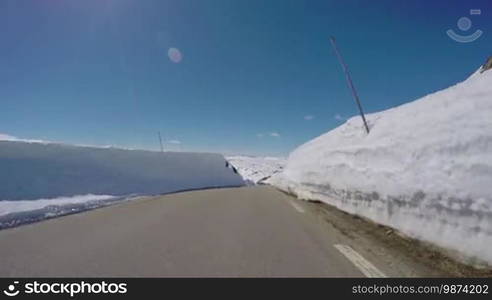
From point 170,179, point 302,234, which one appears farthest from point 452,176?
point 170,179

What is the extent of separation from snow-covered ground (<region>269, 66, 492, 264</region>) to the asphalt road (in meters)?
1.16

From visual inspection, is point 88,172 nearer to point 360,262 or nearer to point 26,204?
point 26,204

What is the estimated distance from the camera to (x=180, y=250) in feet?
15.5

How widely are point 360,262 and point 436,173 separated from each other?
210 centimetres

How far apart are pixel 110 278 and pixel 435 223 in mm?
4486

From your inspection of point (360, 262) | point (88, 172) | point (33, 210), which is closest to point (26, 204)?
point (33, 210)

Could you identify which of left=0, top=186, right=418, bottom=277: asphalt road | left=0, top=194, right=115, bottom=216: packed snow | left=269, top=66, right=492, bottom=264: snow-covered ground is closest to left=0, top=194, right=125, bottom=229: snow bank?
left=0, top=194, right=115, bottom=216: packed snow

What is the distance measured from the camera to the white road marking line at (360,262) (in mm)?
3596

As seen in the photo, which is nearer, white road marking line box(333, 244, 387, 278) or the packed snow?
white road marking line box(333, 244, 387, 278)

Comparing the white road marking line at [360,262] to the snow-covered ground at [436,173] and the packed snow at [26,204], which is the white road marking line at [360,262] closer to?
the snow-covered ground at [436,173]

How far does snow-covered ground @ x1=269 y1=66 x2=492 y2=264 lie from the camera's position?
396cm

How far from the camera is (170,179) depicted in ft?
136

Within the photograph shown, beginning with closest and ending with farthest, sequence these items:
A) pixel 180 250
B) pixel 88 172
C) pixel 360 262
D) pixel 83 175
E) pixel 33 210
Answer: pixel 360 262
pixel 180 250
pixel 33 210
pixel 83 175
pixel 88 172

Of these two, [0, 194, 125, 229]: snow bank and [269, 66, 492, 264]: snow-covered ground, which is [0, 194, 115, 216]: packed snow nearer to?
[0, 194, 125, 229]: snow bank
